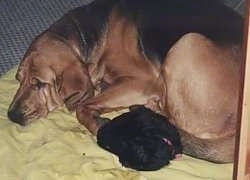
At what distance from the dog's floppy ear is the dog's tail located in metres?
0.51

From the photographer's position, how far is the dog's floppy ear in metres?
2.76

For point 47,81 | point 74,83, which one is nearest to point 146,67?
point 74,83

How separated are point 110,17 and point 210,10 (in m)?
0.45

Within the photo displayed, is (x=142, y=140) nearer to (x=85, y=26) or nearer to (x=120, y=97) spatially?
(x=120, y=97)

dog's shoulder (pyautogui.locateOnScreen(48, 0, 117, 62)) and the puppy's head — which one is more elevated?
dog's shoulder (pyautogui.locateOnScreen(48, 0, 117, 62))

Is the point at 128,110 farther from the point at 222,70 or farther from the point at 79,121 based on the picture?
the point at 222,70

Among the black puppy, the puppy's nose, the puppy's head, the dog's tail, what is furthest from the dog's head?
the dog's tail

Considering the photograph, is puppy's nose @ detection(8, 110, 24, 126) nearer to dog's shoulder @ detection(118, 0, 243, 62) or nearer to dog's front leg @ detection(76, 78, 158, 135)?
dog's front leg @ detection(76, 78, 158, 135)

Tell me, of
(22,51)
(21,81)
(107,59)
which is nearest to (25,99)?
(21,81)

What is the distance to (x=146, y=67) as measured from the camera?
285 centimetres

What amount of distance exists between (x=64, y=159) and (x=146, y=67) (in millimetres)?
550

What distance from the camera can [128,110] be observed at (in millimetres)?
2910

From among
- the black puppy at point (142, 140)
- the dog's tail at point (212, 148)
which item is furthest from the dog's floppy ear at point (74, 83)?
the dog's tail at point (212, 148)

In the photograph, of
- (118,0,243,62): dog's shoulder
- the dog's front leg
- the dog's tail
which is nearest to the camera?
the dog's tail
